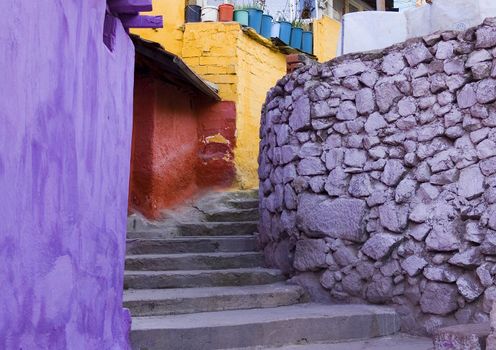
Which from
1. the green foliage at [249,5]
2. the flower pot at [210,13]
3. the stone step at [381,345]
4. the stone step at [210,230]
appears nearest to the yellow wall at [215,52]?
the flower pot at [210,13]

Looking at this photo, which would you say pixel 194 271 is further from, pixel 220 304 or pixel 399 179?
pixel 399 179

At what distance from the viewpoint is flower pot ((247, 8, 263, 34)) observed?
27.5ft

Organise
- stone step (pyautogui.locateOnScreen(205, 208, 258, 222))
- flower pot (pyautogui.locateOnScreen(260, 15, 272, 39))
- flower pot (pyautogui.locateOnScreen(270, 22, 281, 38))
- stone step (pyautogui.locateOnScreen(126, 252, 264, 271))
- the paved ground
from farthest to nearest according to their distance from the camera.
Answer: flower pot (pyautogui.locateOnScreen(270, 22, 281, 38)), flower pot (pyautogui.locateOnScreen(260, 15, 272, 39)), stone step (pyautogui.locateOnScreen(205, 208, 258, 222)), stone step (pyautogui.locateOnScreen(126, 252, 264, 271)), the paved ground

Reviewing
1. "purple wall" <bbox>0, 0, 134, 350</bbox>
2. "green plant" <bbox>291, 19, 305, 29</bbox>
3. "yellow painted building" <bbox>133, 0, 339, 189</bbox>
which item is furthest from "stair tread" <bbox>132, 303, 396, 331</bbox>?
"green plant" <bbox>291, 19, 305, 29</bbox>

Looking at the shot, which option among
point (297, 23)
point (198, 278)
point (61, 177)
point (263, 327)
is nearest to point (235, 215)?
point (198, 278)

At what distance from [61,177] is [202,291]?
2300mm

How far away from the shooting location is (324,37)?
9758mm

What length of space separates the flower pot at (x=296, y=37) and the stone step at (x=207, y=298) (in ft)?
15.3

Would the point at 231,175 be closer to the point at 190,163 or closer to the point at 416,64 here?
the point at 190,163

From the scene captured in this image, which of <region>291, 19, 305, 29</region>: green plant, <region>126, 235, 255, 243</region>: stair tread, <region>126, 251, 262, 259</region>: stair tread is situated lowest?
<region>126, 251, 262, 259</region>: stair tread

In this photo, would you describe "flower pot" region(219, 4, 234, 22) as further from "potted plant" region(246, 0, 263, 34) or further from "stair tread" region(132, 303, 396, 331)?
"stair tread" region(132, 303, 396, 331)

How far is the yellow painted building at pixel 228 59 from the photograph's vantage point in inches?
303

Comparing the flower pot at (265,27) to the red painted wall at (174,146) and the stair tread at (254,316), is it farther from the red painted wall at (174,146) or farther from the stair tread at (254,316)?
the stair tread at (254,316)

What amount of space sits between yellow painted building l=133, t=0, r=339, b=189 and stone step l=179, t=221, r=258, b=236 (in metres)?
1.11
